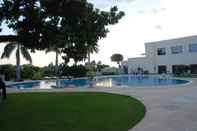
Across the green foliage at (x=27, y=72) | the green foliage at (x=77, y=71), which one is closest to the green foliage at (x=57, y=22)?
the green foliage at (x=77, y=71)

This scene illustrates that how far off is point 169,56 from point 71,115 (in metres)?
37.2

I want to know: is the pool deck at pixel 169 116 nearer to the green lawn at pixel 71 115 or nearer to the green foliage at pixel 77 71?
the green lawn at pixel 71 115

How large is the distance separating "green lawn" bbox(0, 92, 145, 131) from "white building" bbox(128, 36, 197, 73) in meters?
31.0

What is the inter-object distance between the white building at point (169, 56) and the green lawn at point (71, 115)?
30986 millimetres

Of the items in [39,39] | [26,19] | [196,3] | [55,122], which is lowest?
[55,122]

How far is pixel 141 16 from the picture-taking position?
2527 cm

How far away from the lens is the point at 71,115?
11164mm

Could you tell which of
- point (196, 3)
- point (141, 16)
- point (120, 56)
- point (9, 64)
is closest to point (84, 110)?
point (196, 3)

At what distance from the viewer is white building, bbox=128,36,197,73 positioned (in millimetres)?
43188

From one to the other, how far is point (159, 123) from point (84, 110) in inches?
144

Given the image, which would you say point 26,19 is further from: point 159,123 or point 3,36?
point 159,123

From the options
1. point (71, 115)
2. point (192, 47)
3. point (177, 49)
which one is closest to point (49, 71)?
point (177, 49)

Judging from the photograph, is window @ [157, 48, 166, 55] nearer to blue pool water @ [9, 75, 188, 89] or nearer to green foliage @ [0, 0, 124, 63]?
blue pool water @ [9, 75, 188, 89]

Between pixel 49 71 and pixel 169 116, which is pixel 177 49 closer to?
pixel 49 71
